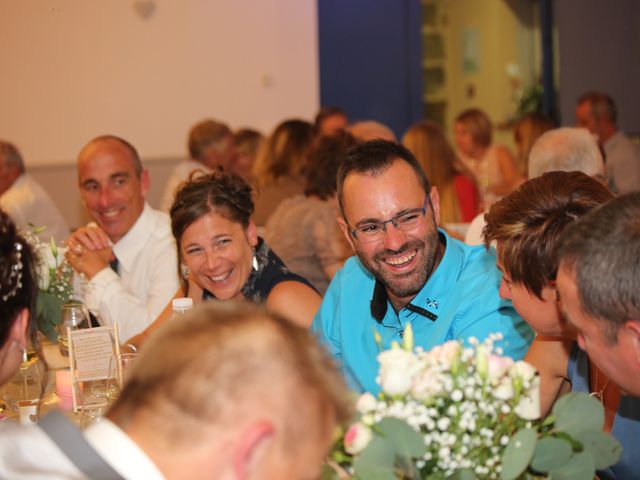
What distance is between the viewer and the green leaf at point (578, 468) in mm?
1449

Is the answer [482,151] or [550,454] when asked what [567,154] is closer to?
[550,454]

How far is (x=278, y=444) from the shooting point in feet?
3.32

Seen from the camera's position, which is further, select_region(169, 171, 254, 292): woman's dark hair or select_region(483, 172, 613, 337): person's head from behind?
select_region(169, 171, 254, 292): woman's dark hair

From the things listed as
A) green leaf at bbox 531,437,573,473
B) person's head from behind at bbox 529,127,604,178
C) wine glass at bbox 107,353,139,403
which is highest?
person's head from behind at bbox 529,127,604,178

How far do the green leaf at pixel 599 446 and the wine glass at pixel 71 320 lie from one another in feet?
6.43

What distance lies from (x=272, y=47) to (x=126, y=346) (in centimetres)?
576

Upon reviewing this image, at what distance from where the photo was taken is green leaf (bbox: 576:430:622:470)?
146cm

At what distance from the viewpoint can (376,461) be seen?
1.41 m

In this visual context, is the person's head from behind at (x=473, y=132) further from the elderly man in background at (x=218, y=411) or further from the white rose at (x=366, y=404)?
the elderly man in background at (x=218, y=411)

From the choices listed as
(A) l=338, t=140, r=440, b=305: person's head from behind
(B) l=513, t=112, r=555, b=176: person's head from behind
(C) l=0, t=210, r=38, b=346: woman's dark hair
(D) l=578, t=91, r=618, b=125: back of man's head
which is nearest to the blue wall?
(B) l=513, t=112, r=555, b=176: person's head from behind

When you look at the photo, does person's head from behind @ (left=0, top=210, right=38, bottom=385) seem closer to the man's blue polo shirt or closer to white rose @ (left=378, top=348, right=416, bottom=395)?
white rose @ (left=378, top=348, right=416, bottom=395)

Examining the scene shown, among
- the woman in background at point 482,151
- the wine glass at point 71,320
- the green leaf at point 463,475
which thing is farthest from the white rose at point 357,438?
the woman in background at point 482,151

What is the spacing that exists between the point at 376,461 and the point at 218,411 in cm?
49

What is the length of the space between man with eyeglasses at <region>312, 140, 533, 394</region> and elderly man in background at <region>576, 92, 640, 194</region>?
14.0 ft
